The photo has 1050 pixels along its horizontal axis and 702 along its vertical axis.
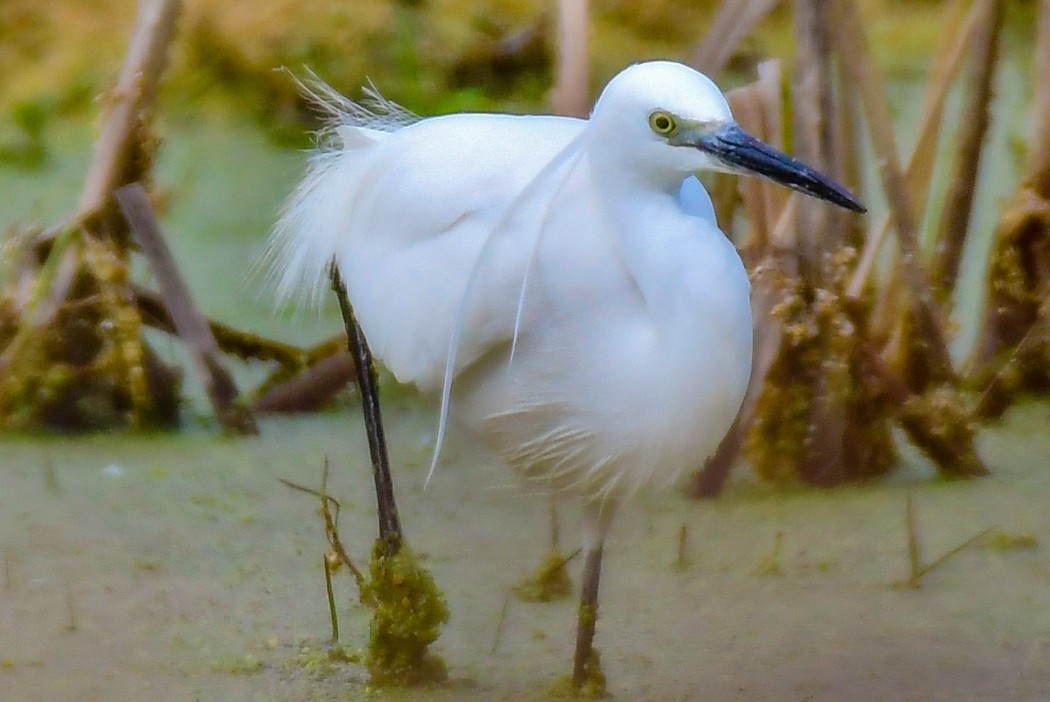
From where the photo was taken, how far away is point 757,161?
152cm

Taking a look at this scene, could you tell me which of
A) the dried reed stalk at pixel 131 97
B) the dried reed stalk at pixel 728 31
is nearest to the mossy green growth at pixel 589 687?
the dried reed stalk at pixel 728 31

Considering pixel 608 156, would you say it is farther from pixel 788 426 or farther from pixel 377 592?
pixel 788 426

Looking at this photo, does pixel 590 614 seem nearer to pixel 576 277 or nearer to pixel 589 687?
pixel 589 687

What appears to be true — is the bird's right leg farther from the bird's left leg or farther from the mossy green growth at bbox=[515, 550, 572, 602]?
the mossy green growth at bbox=[515, 550, 572, 602]

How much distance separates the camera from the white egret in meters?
1.59

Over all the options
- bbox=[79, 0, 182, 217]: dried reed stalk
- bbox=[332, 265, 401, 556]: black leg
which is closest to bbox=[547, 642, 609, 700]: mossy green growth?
bbox=[332, 265, 401, 556]: black leg

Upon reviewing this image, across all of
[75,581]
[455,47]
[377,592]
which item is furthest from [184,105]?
[377,592]

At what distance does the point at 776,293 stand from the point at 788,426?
246 mm

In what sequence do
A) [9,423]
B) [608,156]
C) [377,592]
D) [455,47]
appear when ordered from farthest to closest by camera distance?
[455,47]
[9,423]
[377,592]
[608,156]

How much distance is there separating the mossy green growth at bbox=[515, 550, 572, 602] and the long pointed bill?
2.80ft

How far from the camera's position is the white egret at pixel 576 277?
159cm

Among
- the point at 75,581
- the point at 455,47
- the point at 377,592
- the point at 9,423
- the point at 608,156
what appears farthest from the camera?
the point at 455,47

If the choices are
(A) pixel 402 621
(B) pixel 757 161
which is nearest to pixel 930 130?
(B) pixel 757 161

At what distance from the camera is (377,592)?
1.91m
